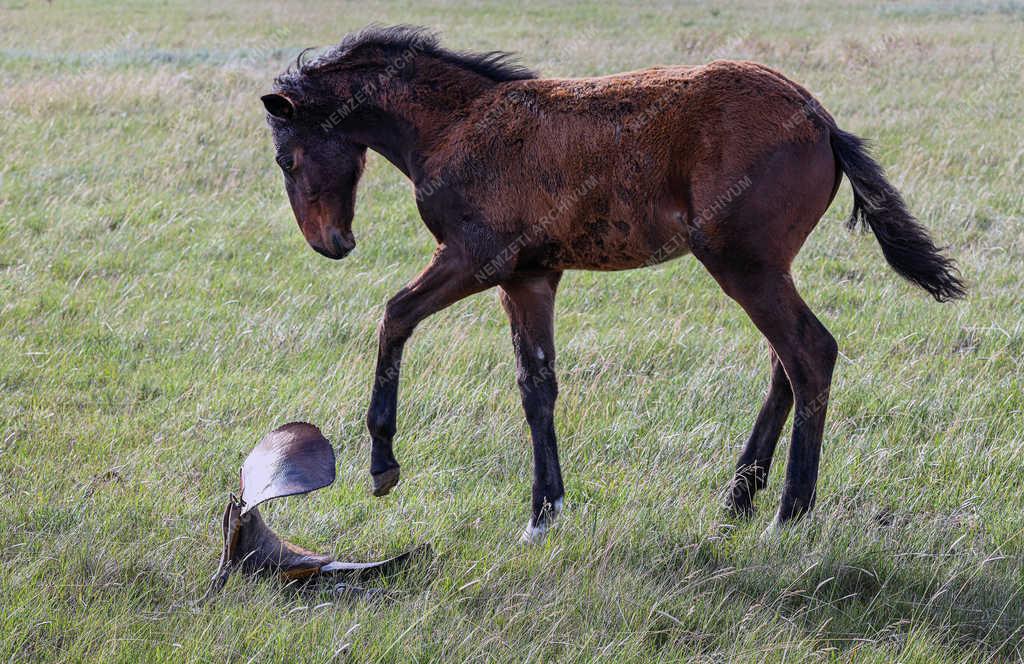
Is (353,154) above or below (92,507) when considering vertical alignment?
above

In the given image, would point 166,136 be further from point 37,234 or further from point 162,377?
point 162,377

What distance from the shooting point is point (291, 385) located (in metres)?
5.77

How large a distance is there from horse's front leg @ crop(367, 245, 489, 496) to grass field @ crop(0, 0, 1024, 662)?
331 mm

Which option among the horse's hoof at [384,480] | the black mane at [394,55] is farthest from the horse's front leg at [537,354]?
the black mane at [394,55]

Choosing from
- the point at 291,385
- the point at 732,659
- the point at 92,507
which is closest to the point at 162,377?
the point at 291,385

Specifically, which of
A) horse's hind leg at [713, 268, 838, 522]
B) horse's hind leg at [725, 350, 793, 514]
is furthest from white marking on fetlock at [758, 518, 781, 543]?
horse's hind leg at [725, 350, 793, 514]

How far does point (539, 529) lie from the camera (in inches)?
170

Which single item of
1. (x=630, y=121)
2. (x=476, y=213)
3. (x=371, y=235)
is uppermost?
(x=630, y=121)

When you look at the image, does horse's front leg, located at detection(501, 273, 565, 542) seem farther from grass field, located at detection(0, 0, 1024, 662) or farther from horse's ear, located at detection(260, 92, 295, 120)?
horse's ear, located at detection(260, 92, 295, 120)

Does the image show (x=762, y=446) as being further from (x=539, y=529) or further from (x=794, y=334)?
(x=539, y=529)

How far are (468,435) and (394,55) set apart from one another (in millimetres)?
1857

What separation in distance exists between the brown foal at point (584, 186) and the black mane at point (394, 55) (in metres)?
0.01

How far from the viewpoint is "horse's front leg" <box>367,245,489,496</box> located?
4.28 metres

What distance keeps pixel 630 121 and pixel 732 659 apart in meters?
2.14
